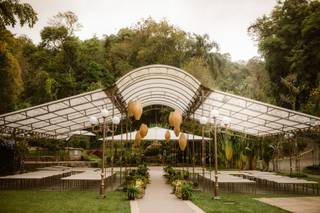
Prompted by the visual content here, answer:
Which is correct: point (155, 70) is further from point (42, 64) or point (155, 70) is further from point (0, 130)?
point (42, 64)

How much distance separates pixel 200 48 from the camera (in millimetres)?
42562

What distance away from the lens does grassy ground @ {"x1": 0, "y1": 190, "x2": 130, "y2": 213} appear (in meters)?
9.06

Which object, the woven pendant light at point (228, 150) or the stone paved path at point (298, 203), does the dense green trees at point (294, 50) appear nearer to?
the woven pendant light at point (228, 150)

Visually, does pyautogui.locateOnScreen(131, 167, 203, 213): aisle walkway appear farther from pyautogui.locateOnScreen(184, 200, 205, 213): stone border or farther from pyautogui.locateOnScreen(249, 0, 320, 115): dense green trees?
pyautogui.locateOnScreen(249, 0, 320, 115): dense green trees

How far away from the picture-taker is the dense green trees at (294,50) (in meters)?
24.4

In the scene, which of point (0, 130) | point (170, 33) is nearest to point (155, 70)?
point (0, 130)

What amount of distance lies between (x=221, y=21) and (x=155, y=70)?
15.8ft

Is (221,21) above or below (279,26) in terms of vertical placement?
below

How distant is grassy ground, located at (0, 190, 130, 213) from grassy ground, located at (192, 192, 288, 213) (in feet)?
7.44

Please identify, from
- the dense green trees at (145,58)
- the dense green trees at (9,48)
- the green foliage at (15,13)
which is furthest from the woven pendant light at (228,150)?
the green foliage at (15,13)

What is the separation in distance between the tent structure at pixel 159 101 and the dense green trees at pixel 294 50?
788 centimetres

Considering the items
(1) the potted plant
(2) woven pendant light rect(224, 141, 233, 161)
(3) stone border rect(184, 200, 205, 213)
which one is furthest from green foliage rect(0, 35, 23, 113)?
(3) stone border rect(184, 200, 205, 213)

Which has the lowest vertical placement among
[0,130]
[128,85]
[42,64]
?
[0,130]

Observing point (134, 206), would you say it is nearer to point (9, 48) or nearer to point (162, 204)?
point (162, 204)
